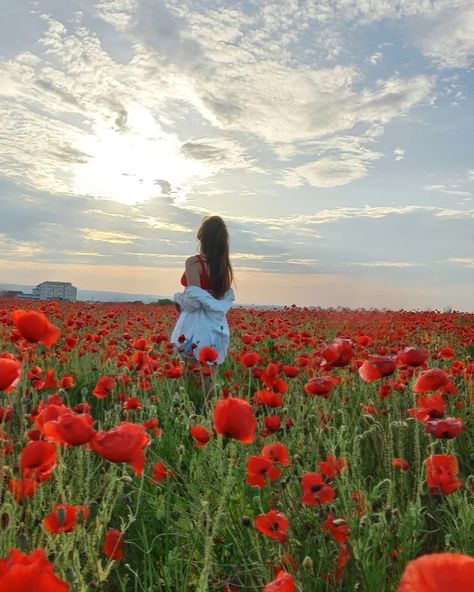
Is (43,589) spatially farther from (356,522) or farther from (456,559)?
(356,522)

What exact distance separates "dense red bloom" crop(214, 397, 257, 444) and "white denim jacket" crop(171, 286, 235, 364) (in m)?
4.21

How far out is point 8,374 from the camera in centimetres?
181

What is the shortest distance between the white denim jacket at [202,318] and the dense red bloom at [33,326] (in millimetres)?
3764

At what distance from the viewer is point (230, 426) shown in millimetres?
1832

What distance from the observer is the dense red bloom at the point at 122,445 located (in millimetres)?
1570

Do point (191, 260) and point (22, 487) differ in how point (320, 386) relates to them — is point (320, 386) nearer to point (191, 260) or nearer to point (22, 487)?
point (22, 487)

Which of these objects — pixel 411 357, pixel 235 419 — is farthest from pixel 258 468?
pixel 411 357

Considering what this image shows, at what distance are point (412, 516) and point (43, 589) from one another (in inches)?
65.4

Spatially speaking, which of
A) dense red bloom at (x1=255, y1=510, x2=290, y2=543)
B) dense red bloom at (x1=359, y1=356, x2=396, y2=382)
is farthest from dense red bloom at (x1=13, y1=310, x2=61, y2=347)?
dense red bloom at (x1=359, y1=356, x2=396, y2=382)

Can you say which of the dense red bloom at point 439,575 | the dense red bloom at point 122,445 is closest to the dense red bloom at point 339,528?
the dense red bloom at point 122,445

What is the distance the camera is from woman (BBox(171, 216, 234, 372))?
616 centimetres

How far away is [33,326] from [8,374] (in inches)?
18.1

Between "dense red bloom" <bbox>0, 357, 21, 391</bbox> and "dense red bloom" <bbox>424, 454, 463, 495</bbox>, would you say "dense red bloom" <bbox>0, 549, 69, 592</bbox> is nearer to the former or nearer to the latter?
"dense red bloom" <bbox>0, 357, 21, 391</bbox>

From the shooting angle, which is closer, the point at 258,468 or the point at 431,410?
the point at 258,468
